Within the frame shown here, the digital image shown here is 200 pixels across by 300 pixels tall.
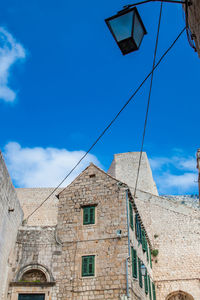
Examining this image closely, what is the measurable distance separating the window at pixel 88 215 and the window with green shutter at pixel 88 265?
1.70m

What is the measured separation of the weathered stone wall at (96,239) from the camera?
1337 centimetres

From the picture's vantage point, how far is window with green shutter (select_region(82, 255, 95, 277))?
45.1 feet

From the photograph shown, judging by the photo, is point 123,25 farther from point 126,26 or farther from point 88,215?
point 88,215

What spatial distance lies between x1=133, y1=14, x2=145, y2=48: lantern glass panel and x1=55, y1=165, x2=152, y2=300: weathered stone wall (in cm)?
1103

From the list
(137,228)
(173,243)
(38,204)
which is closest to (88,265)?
(137,228)

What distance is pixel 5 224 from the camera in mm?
13469

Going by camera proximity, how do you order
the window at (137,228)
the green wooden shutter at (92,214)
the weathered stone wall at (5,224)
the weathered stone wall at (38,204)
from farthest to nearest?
the weathered stone wall at (38,204) < the window at (137,228) < the green wooden shutter at (92,214) < the weathered stone wall at (5,224)

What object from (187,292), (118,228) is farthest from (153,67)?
(187,292)

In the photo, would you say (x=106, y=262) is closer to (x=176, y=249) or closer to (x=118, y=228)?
(x=118, y=228)

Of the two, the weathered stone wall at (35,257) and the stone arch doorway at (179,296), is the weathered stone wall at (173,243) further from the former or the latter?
the weathered stone wall at (35,257)

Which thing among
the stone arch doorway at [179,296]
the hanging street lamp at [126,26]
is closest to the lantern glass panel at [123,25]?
the hanging street lamp at [126,26]

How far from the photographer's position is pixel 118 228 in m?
14.4

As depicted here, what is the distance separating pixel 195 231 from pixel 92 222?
1186 centimetres

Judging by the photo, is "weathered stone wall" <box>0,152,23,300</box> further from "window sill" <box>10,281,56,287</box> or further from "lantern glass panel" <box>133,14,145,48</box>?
"lantern glass panel" <box>133,14,145,48</box>
